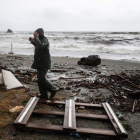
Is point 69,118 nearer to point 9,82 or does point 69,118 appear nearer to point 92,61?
point 9,82

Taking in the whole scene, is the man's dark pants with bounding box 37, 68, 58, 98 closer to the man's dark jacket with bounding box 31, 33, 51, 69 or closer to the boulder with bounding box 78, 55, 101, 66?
the man's dark jacket with bounding box 31, 33, 51, 69

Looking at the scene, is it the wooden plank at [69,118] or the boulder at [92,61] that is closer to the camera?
the wooden plank at [69,118]

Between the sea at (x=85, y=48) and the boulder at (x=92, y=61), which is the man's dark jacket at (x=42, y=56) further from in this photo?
the sea at (x=85, y=48)

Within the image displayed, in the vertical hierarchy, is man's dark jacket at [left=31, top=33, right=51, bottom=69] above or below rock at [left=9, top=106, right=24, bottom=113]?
above

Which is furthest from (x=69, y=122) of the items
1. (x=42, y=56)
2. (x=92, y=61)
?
(x=92, y=61)

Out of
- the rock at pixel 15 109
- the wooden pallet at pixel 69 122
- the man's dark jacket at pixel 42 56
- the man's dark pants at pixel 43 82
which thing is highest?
the man's dark jacket at pixel 42 56

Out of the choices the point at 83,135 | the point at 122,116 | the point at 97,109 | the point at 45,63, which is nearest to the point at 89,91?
the point at 97,109

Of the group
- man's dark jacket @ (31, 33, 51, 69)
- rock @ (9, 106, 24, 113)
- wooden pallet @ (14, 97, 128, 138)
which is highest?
man's dark jacket @ (31, 33, 51, 69)

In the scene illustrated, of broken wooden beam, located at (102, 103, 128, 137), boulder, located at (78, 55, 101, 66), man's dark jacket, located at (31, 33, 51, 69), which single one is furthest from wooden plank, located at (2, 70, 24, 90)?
boulder, located at (78, 55, 101, 66)

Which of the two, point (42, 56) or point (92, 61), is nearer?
point (42, 56)

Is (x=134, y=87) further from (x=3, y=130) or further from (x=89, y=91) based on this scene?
(x=3, y=130)

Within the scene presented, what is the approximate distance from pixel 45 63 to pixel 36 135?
1878 mm

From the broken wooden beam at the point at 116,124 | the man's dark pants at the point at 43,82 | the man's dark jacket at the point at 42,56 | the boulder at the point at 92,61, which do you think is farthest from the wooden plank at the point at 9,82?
the boulder at the point at 92,61

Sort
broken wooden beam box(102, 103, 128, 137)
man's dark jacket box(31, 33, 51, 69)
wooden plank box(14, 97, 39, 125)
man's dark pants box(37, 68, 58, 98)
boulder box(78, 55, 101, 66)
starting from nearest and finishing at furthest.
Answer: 1. broken wooden beam box(102, 103, 128, 137)
2. wooden plank box(14, 97, 39, 125)
3. man's dark jacket box(31, 33, 51, 69)
4. man's dark pants box(37, 68, 58, 98)
5. boulder box(78, 55, 101, 66)
